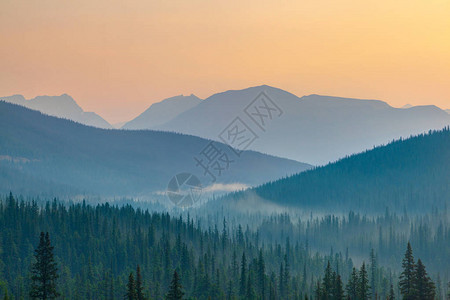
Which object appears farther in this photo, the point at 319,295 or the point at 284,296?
the point at 284,296

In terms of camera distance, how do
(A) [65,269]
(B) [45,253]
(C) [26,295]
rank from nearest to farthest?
(B) [45,253] → (C) [26,295] → (A) [65,269]

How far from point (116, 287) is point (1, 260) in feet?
117

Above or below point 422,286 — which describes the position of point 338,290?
below

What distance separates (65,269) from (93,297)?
18799mm

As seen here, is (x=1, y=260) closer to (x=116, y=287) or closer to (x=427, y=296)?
(x=116, y=287)

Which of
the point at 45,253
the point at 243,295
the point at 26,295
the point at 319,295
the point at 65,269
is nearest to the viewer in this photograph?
the point at 45,253

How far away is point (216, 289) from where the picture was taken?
183250 mm

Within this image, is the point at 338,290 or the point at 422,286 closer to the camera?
the point at 422,286

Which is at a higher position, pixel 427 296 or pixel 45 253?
pixel 45 253

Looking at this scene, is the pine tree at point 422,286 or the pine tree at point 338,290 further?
the pine tree at point 338,290

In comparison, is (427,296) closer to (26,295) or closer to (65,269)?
(26,295)

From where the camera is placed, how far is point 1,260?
19562 centimetres

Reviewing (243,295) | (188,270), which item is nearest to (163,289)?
(188,270)

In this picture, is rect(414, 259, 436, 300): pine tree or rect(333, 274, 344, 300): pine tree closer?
rect(414, 259, 436, 300): pine tree
